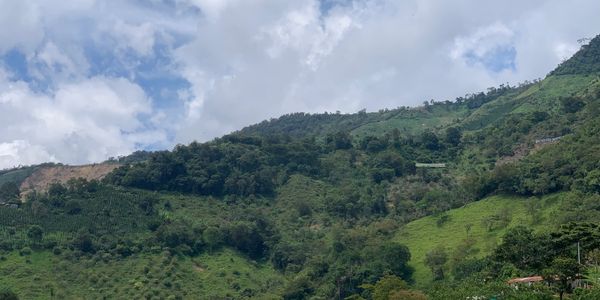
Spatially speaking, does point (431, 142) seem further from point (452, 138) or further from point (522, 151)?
point (522, 151)

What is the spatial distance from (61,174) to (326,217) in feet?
212

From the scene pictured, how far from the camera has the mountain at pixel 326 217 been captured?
6944 centimetres

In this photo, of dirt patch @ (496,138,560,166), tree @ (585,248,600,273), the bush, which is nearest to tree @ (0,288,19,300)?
the bush

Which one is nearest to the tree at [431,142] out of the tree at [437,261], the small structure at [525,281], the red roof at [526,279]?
the tree at [437,261]

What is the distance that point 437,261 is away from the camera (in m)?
70.3

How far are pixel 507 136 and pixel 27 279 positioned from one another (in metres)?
66.9

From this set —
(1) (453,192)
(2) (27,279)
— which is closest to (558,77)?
(1) (453,192)

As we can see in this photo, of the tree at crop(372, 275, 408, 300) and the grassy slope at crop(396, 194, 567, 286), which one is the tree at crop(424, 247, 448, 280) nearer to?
the grassy slope at crop(396, 194, 567, 286)

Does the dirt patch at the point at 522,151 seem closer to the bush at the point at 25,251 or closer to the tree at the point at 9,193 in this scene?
the bush at the point at 25,251

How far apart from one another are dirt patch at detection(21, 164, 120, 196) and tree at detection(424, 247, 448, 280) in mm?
75251

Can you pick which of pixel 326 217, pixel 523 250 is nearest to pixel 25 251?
pixel 326 217

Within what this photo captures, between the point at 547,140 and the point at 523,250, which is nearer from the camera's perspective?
the point at 523,250

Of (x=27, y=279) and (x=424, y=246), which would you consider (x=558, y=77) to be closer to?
(x=424, y=246)

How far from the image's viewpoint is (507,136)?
105938 millimetres
